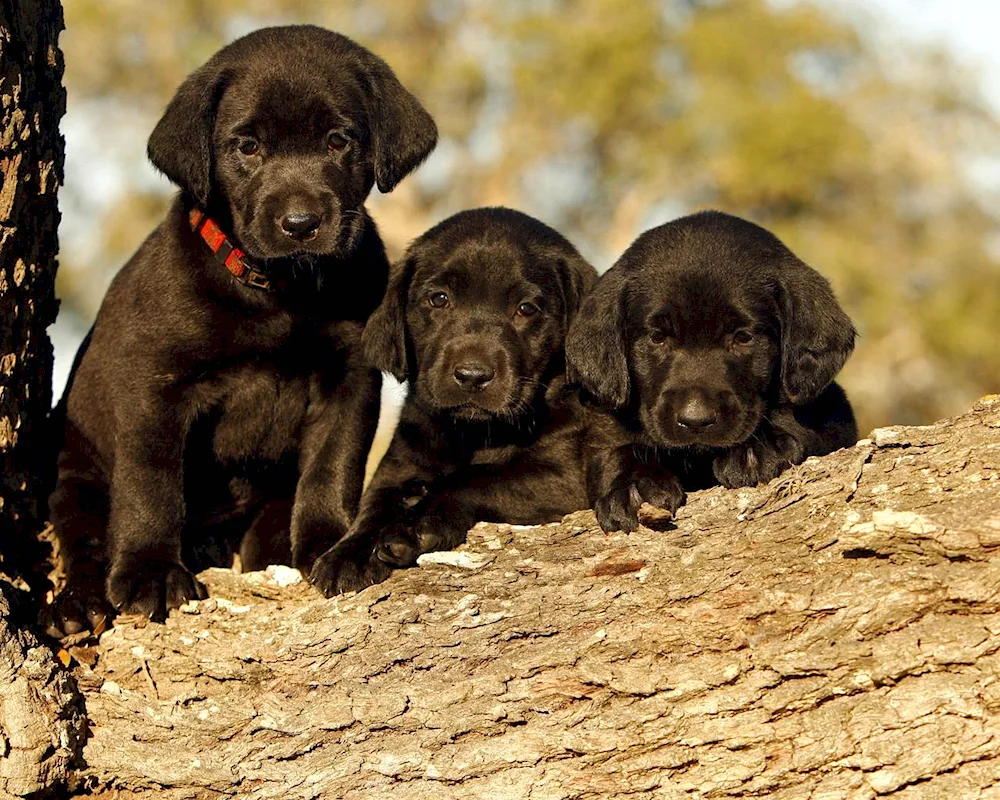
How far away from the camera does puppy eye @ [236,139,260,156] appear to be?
16.0 ft

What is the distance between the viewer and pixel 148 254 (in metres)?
5.17

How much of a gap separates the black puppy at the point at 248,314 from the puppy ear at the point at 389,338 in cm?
9

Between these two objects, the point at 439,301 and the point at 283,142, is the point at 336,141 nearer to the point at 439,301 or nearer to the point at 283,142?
the point at 283,142

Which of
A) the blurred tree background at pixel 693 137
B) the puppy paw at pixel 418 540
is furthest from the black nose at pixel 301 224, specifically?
the blurred tree background at pixel 693 137

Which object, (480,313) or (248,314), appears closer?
(248,314)

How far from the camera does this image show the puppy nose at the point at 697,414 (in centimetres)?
423

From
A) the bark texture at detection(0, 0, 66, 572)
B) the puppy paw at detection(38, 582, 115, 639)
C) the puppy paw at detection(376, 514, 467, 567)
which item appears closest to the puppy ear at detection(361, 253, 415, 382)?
the puppy paw at detection(376, 514, 467, 567)

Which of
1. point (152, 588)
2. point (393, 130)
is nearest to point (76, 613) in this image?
point (152, 588)

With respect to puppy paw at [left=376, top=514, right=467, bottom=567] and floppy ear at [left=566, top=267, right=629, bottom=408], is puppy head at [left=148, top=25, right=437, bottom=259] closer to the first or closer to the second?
floppy ear at [left=566, top=267, right=629, bottom=408]

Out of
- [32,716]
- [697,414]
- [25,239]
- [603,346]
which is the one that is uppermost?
[25,239]

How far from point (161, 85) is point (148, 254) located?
26.1 meters

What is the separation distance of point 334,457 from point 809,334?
1.84 metres

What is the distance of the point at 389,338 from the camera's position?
5004mm

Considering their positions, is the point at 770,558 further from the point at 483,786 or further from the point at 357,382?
the point at 357,382
